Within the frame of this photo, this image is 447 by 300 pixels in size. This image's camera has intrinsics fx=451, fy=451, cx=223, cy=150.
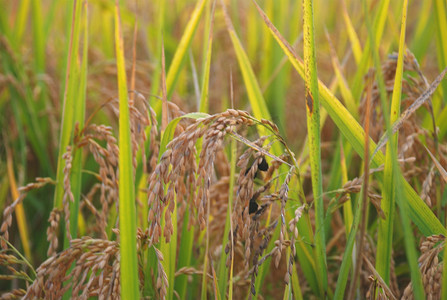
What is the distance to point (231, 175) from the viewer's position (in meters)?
1.08

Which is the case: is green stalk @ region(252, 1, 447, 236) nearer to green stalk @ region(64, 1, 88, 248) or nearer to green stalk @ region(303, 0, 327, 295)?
green stalk @ region(303, 0, 327, 295)

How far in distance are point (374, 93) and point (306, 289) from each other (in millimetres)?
622

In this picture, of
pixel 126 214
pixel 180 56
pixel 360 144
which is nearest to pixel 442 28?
pixel 360 144

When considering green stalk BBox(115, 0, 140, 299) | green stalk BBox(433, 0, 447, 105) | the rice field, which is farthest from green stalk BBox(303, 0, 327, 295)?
green stalk BBox(433, 0, 447, 105)

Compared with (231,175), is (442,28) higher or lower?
higher

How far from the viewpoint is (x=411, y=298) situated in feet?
3.26

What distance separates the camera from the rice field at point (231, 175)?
0.90m

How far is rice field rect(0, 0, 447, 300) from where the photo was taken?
0.90 m

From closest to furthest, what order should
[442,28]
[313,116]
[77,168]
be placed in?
[313,116] < [77,168] < [442,28]

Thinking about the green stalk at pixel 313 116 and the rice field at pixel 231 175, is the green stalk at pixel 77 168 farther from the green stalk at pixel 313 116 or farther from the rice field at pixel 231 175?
the green stalk at pixel 313 116

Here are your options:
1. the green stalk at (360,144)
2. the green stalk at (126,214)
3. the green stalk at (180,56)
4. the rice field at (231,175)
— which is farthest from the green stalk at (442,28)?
the green stalk at (126,214)

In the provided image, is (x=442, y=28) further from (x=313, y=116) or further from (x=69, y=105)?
(x=69, y=105)

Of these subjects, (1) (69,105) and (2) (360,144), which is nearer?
(2) (360,144)

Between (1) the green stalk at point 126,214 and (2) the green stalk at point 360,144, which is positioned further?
(2) the green stalk at point 360,144
